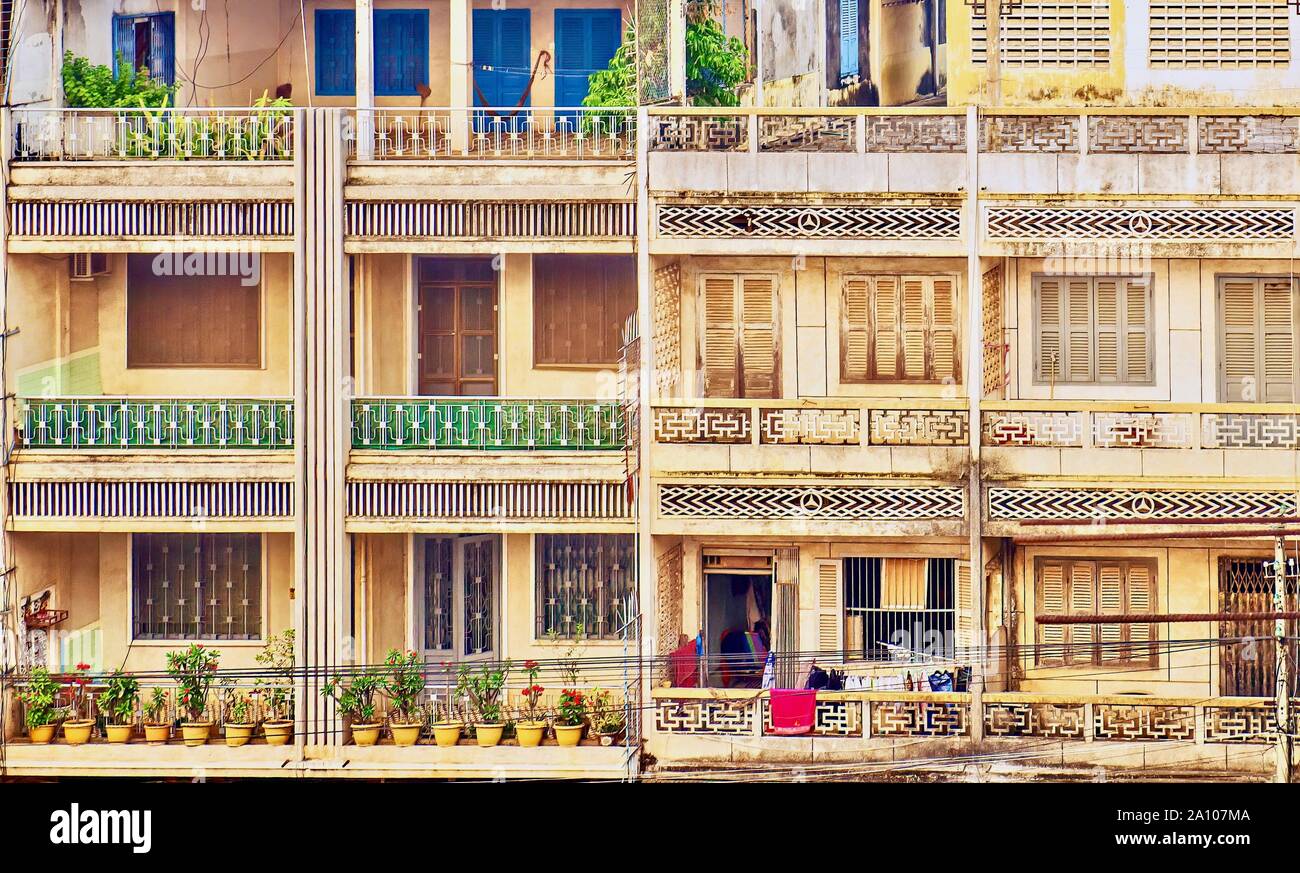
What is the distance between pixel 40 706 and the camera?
2361 centimetres

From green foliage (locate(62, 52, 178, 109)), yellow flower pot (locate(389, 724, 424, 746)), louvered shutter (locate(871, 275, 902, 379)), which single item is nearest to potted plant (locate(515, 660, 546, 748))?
yellow flower pot (locate(389, 724, 424, 746))

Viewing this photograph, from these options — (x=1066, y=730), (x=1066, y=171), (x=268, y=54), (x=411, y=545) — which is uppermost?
(x=268, y=54)

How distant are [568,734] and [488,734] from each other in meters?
0.85

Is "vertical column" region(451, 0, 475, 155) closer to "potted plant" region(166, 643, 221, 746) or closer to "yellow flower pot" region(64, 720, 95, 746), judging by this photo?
"potted plant" region(166, 643, 221, 746)

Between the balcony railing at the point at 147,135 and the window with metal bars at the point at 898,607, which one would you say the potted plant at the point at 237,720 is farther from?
the window with metal bars at the point at 898,607

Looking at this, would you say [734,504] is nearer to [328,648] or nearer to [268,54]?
[328,648]

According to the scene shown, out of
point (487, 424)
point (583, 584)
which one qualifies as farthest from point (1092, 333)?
point (487, 424)

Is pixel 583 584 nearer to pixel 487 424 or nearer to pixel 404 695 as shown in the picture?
pixel 487 424

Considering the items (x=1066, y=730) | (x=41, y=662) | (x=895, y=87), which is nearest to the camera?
(x=1066, y=730)

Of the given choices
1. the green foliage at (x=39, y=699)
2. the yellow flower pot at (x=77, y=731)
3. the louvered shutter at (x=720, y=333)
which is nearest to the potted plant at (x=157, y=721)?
the yellow flower pot at (x=77, y=731)

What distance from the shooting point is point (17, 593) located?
23844 millimetres

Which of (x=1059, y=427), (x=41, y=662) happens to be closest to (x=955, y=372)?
(x=1059, y=427)

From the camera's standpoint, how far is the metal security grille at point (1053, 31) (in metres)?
23.9

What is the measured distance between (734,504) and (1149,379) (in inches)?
186
